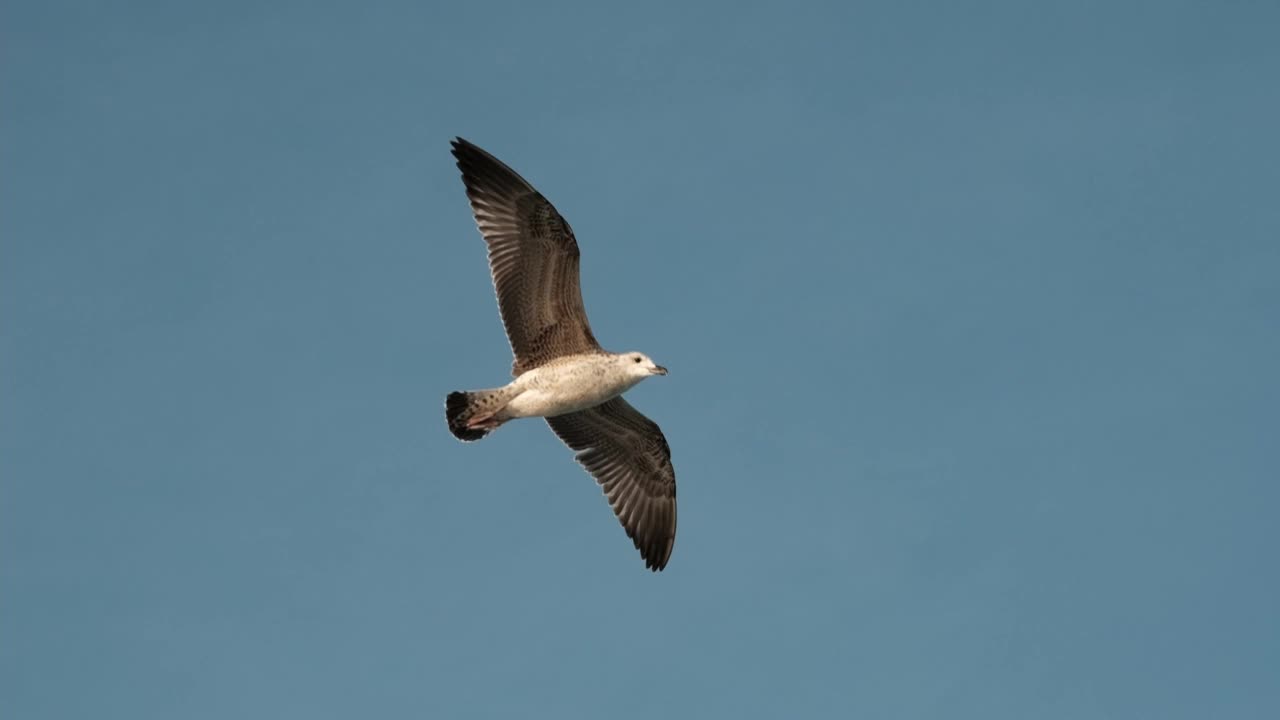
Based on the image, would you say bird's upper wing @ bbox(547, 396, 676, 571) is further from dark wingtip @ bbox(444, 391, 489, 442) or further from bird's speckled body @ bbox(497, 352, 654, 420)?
dark wingtip @ bbox(444, 391, 489, 442)

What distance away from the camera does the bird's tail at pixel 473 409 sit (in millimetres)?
22203

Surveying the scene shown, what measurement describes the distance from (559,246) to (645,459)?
3.89 meters

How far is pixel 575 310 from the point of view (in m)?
22.5

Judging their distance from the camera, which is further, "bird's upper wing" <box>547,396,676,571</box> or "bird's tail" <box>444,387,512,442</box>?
"bird's upper wing" <box>547,396,676,571</box>

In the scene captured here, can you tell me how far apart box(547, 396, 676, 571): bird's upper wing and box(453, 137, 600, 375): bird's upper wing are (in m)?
2.03

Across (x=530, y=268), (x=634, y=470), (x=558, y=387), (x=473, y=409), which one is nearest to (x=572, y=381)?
(x=558, y=387)

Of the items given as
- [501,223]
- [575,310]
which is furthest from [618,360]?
[501,223]

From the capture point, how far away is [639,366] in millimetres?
22125

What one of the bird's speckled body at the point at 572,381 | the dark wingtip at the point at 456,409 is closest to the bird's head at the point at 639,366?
the bird's speckled body at the point at 572,381

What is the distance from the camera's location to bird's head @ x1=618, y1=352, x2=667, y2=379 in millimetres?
22047

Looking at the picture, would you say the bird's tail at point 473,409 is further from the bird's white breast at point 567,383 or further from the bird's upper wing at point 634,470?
the bird's upper wing at point 634,470

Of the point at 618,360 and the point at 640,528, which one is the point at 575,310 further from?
the point at 640,528

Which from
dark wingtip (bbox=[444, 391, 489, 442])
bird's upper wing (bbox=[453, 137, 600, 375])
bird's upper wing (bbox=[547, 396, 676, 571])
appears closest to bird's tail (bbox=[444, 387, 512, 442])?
dark wingtip (bbox=[444, 391, 489, 442])

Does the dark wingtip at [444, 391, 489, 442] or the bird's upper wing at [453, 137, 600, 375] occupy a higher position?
the bird's upper wing at [453, 137, 600, 375]
